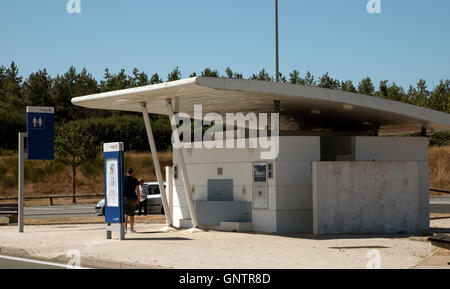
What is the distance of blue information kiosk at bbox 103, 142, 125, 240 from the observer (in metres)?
17.2

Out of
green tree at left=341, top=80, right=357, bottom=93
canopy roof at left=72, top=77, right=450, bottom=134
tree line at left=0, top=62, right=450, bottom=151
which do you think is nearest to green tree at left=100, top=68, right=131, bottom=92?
tree line at left=0, top=62, right=450, bottom=151

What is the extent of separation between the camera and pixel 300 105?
65.5 feet

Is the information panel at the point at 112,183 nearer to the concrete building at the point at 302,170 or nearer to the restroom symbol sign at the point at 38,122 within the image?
the concrete building at the point at 302,170

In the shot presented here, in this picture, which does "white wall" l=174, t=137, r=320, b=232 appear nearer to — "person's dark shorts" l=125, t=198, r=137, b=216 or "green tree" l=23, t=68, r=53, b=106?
"person's dark shorts" l=125, t=198, r=137, b=216

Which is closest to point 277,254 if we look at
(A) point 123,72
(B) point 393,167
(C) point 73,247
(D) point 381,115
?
(C) point 73,247

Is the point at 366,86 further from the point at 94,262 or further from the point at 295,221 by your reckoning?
the point at 94,262

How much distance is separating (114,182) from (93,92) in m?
66.0

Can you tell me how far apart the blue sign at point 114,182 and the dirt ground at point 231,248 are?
71cm

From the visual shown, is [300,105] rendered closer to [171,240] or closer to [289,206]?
[289,206]

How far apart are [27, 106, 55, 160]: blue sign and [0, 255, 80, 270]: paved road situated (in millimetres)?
7090

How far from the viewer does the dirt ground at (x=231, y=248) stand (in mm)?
12258

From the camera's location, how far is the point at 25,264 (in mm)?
12898

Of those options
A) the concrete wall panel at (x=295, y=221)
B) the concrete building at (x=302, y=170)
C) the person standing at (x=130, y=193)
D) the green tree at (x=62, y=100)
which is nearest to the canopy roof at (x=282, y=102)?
the concrete building at (x=302, y=170)
